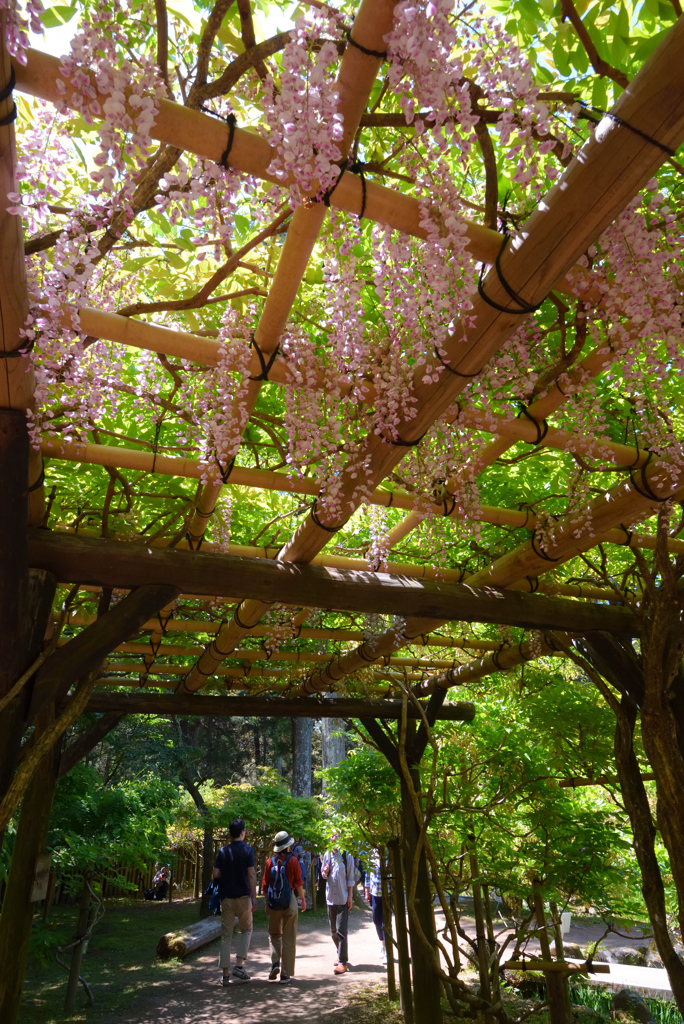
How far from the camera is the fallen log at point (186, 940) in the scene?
22.1 ft

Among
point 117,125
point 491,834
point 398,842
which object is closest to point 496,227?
point 117,125

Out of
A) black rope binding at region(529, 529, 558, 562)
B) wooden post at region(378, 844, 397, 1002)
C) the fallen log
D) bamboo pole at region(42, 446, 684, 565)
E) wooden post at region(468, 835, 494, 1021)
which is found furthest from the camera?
the fallen log

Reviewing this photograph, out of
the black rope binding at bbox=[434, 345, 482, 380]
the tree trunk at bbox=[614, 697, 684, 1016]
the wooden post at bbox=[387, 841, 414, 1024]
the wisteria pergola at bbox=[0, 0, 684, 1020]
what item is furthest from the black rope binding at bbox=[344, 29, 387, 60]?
the wooden post at bbox=[387, 841, 414, 1024]

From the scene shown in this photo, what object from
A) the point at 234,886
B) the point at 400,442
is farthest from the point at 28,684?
the point at 234,886

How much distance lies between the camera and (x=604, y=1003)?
5488 millimetres

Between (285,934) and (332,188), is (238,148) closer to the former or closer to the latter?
(332,188)

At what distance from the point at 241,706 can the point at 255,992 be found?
92.0 inches

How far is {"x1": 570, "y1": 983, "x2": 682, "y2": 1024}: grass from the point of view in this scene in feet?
16.8

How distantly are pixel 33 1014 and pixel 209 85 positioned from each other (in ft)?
19.1

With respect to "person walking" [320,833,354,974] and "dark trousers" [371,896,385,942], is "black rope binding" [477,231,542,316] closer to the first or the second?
"person walking" [320,833,354,974]

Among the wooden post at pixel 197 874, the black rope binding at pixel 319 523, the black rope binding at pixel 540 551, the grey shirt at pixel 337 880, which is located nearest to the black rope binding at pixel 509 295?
the black rope binding at pixel 319 523

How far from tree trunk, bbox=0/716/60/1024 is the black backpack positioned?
7.55ft

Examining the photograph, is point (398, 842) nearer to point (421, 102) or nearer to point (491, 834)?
point (491, 834)

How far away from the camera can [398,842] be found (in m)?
5.34
